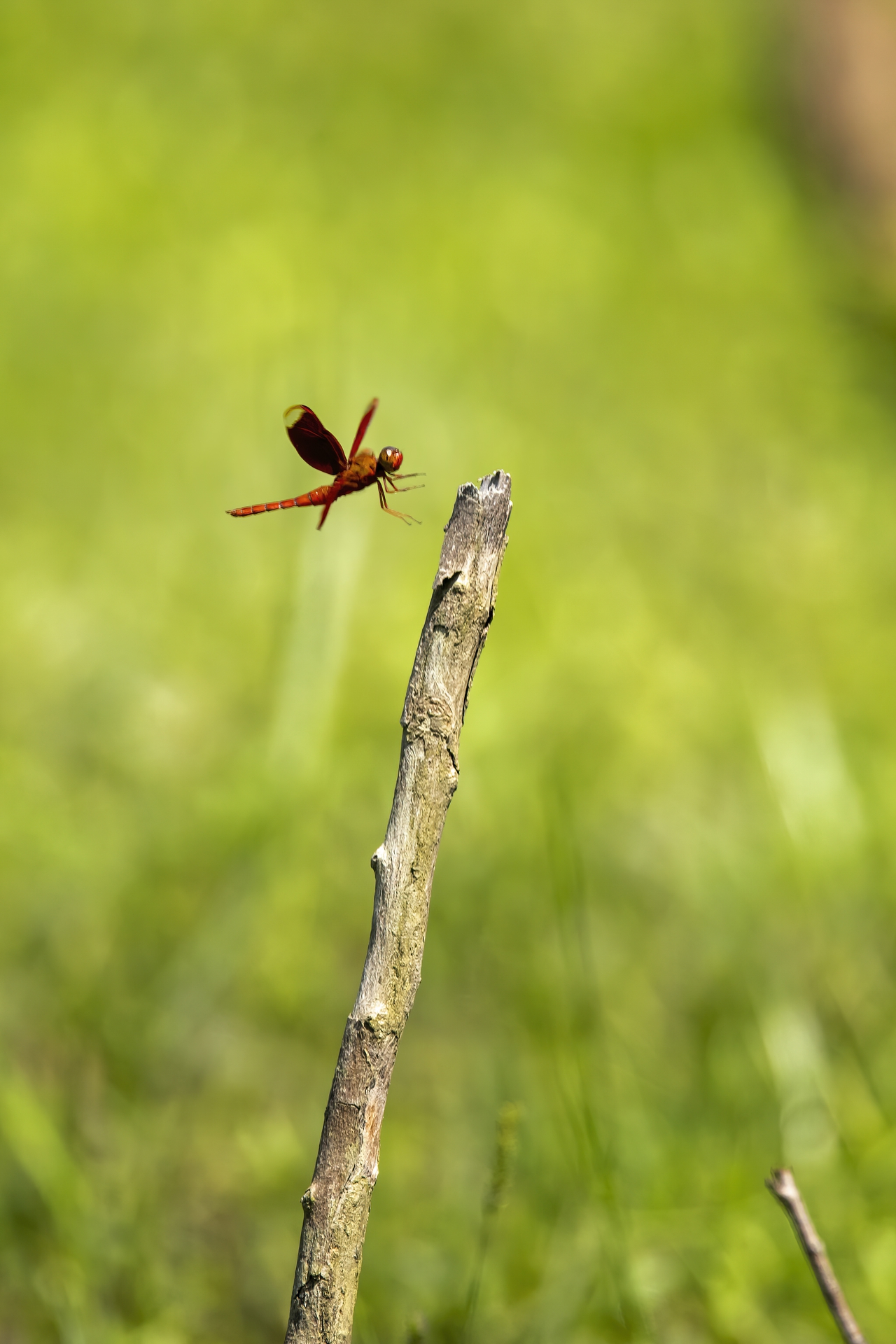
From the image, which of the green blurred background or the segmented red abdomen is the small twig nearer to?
the green blurred background

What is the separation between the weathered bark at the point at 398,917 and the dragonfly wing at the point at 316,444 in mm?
150

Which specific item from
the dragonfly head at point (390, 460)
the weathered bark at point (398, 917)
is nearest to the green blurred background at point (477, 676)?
the weathered bark at point (398, 917)

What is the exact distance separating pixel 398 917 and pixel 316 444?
1.18 ft

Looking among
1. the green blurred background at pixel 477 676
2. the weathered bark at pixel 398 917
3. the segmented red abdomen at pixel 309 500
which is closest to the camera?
the weathered bark at pixel 398 917

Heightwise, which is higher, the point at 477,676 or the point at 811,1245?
the point at 477,676

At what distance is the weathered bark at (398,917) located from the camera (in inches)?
27.0

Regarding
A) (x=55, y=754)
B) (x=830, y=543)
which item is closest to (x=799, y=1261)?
(x=55, y=754)

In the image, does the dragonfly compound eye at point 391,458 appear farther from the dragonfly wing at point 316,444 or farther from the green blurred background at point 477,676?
the green blurred background at point 477,676

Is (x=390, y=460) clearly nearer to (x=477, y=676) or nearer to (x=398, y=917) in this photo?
(x=398, y=917)

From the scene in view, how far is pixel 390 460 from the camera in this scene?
0.84 metres

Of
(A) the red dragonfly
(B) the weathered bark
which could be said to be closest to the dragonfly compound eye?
(A) the red dragonfly

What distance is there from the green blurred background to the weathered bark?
36cm

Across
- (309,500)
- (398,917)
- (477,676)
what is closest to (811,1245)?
(398,917)

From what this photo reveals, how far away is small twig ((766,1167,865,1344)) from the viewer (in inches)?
28.6
